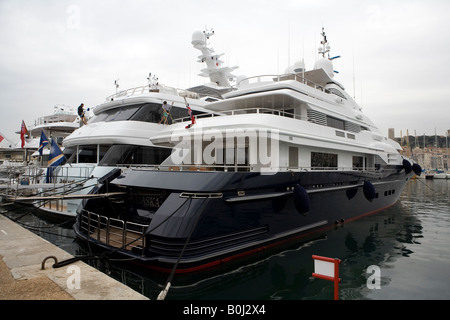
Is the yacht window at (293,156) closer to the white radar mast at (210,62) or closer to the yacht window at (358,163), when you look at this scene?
the yacht window at (358,163)

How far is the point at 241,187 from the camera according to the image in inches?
324

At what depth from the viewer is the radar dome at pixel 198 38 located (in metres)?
25.2

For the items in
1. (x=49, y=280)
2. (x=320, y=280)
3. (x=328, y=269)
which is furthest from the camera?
(x=320, y=280)

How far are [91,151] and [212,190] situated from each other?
10535 millimetres

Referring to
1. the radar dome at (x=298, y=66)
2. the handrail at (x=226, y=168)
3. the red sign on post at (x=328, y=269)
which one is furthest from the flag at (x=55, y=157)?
the radar dome at (x=298, y=66)

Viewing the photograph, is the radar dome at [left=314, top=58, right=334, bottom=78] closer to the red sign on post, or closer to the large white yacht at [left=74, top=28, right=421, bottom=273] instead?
the large white yacht at [left=74, top=28, right=421, bottom=273]

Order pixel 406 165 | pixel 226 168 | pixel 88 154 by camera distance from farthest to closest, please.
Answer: pixel 406 165 → pixel 88 154 → pixel 226 168

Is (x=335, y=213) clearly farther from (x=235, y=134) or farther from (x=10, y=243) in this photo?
(x=10, y=243)

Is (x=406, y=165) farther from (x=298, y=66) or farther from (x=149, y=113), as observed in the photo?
(x=149, y=113)

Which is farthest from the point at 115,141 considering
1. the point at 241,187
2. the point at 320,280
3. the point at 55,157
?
the point at 320,280

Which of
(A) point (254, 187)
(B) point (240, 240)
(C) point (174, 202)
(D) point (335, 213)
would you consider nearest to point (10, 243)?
(C) point (174, 202)

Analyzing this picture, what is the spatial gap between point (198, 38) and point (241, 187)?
20854mm

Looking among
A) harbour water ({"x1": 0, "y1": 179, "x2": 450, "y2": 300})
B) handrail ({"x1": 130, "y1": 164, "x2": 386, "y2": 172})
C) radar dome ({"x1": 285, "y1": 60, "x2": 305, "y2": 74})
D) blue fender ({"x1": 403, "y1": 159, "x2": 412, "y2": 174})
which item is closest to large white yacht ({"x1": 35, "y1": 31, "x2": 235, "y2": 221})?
handrail ({"x1": 130, "y1": 164, "x2": 386, "y2": 172})

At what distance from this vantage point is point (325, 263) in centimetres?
483
